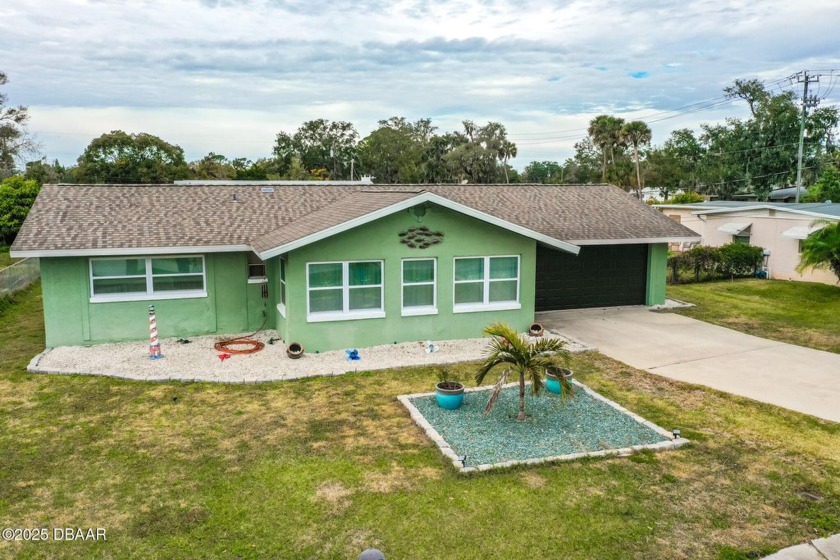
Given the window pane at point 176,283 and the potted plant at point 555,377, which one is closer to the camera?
the potted plant at point 555,377

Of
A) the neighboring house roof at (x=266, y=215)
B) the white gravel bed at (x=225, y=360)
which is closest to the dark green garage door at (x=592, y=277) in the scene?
the neighboring house roof at (x=266, y=215)

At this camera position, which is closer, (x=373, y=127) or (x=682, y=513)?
(x=682, y=513)

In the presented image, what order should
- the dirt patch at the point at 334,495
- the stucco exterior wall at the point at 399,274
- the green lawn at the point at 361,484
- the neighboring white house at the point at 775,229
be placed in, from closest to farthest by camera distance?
the green lawn at the point at 361,484, the dirt patch at the point at 334,495, the stucco exterior wall at the point at 399,274, the neighboring white house at the point at 775,229

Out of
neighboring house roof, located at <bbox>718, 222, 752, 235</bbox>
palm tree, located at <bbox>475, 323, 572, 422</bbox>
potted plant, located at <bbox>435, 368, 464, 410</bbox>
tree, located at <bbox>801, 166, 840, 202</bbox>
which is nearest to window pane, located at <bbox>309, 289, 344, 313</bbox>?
potted plant, located at <bbox>435, 368, 464, 410</bbox>

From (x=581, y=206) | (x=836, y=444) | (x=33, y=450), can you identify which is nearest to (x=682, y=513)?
(x=836, y=444)

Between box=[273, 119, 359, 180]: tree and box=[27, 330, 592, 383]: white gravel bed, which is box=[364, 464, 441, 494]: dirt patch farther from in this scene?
box=[273, 119, 359, 180]: tree

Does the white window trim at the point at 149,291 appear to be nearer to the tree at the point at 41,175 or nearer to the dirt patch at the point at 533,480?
the dirt patch at the point at 533,480

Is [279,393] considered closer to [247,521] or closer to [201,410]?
[201,410]
